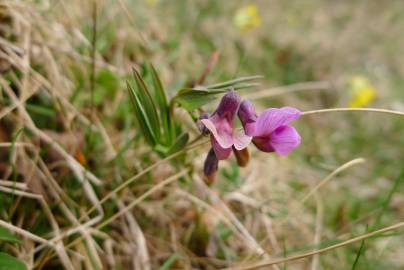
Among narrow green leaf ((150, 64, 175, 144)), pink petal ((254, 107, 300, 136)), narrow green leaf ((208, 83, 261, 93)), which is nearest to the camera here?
pink petal ((254, 107, 300, 136))

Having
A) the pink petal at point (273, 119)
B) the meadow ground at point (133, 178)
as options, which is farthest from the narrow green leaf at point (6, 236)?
the pink petal at point (273, 119)

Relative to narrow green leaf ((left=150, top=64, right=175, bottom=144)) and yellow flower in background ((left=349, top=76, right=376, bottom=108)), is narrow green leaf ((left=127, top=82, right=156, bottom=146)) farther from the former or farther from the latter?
yellow flower in background ((left=349, top=76, right=376, bottom=108))

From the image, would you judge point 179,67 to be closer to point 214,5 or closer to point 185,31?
point 185,31

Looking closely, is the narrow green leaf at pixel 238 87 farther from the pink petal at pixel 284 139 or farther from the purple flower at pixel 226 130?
the pink petal at pixel 284 139

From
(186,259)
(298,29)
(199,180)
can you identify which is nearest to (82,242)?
(186,259)

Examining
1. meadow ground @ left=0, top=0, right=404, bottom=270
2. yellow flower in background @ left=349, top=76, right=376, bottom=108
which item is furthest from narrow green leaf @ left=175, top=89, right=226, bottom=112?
yellow flower in background @ left=349, top=76, right=376, bottom=108

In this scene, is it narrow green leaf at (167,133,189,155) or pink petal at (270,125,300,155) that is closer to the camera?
pink petal at (270,125,300,155)

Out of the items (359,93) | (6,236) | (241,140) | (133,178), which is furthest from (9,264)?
(359,93)

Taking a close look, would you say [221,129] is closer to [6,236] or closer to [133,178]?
[133,178]
